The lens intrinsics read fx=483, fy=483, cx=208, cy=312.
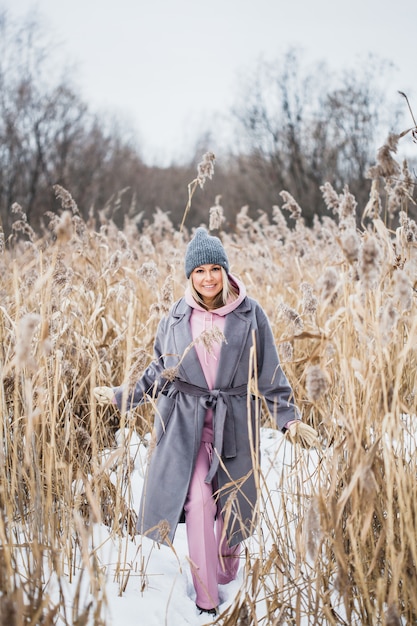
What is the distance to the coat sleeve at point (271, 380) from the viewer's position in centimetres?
175

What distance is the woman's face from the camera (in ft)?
6.03

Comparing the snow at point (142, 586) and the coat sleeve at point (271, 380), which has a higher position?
the coat sleeve at point (271, 380)

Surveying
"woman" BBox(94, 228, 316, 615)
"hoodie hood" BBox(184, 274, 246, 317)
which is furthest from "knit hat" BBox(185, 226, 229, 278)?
"hoodie hood" BBox(184, 274, 246, 317)

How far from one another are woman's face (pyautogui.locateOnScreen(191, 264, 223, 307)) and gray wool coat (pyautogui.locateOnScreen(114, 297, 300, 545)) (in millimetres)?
109

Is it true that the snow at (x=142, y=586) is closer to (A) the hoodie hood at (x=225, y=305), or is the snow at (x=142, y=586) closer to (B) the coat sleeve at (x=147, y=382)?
(B) the coat sleeve at (x=147, y=382)

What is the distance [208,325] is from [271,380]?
12.5 inches

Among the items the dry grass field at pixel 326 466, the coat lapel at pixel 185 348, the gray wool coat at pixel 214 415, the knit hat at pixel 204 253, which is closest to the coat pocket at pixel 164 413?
the gray wool coat at pixel 214 415

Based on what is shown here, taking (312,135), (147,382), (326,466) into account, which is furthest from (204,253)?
(312,135)

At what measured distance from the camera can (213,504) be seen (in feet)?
5.59

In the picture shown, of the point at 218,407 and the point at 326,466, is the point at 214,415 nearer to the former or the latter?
the point at 218,407

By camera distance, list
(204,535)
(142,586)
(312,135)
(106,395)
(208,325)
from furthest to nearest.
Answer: (312,135) < (208,325) < (106,395) < (204,535) < (142,586)

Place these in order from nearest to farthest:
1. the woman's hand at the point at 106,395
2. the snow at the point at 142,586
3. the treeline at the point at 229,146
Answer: the snow at the point at 142,586
the woman's hand at the point at 106,395
the treeline at the point at 229,146

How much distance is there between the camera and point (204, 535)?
5.45 feet

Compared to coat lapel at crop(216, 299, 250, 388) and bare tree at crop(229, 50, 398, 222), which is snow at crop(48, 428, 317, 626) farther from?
bare tree at crop(229, 50, 398, 222)
